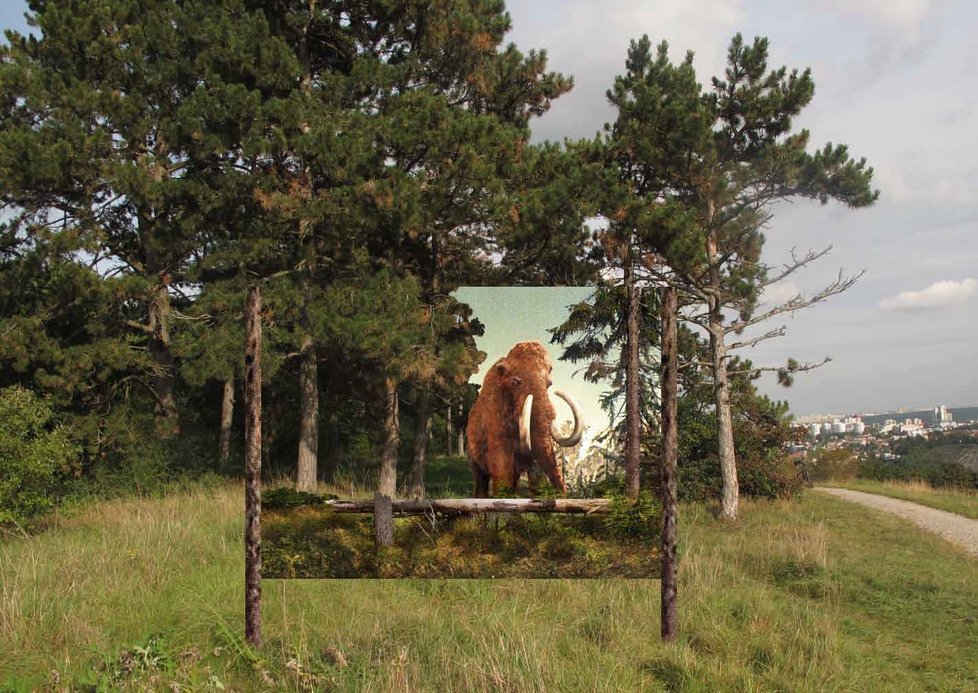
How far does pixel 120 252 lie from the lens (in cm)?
1728

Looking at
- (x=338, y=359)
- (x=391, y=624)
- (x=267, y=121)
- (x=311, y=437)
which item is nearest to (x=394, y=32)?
(x=267, y=121)

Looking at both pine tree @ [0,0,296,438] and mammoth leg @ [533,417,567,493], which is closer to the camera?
mammoth leg @ [533,417,567,493]

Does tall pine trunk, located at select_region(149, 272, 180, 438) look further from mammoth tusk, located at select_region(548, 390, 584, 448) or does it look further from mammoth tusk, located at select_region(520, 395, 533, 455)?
mammoth tusk, located at select_region(548, 390, 584, 448)

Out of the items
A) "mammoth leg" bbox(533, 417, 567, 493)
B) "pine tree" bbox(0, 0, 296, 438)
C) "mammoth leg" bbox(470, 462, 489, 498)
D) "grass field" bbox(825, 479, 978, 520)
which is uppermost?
"pine tree" bbox(0, 0, 296, 438)

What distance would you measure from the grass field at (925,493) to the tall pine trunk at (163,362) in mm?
19441

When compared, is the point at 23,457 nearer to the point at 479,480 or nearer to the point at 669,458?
the point at 479,480

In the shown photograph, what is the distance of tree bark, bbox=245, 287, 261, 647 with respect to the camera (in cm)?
459

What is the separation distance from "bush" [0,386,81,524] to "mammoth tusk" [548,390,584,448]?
8765mm

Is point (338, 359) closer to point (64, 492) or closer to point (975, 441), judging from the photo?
point (64, 492)

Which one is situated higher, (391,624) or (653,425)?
(653,425)

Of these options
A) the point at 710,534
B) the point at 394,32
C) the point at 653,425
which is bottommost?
the point at 710,534

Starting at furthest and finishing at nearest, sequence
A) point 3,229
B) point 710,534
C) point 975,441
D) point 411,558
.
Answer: point 975,441 < point 3,229 < point 710,534 < point 411,558

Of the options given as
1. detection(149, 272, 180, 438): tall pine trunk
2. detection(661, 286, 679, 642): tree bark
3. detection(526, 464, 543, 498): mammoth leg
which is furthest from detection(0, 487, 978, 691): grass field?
detection(149, 272, 180, 438): tall pine trunk

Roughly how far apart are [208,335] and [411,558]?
11812mm
